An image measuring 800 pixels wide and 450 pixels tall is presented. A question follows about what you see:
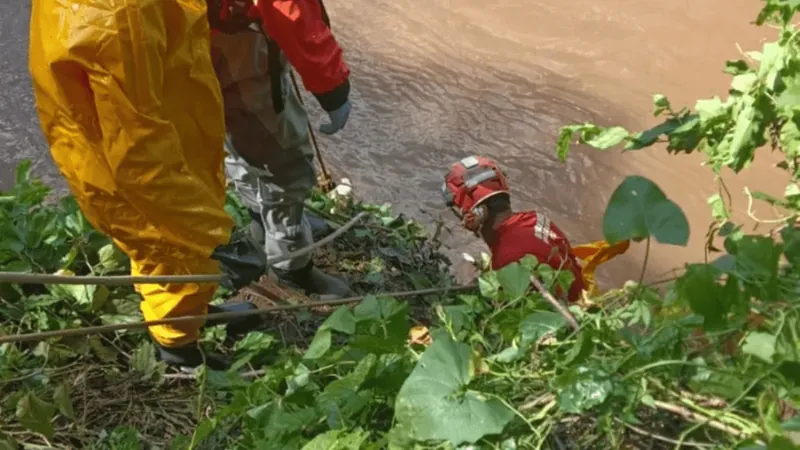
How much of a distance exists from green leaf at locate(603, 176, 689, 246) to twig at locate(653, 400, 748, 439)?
7.8 inches

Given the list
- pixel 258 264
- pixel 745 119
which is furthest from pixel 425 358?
pixel 258 264

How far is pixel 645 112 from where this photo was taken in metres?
3.62

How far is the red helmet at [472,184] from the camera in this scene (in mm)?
2348

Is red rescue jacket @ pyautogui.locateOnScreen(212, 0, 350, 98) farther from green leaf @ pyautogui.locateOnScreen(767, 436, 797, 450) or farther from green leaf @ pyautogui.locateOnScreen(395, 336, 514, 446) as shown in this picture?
green leaf @ pyautogui.locateOnScreen(767, 436, 797, 450)

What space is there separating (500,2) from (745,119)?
2955 mm

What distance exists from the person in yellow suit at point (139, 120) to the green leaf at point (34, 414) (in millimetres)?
361

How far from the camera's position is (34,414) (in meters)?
1.65

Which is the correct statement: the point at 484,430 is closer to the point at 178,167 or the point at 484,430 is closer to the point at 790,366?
the point at 790,366

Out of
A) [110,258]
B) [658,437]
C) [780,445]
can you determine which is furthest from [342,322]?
[110,258]

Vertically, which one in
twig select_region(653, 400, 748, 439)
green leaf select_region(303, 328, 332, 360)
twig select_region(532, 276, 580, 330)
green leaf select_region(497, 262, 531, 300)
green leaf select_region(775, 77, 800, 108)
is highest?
green leaf select_region(775, 77, 800, 108)

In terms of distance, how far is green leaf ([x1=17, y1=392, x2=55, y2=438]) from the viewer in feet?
5.39

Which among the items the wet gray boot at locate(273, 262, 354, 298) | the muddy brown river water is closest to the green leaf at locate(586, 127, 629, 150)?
the wet gray boot at locate(273, 262, 354, 298)

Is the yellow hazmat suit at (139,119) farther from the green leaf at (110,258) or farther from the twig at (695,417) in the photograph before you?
the twig at (695,417)

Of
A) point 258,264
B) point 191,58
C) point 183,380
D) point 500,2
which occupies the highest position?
point 191,58
